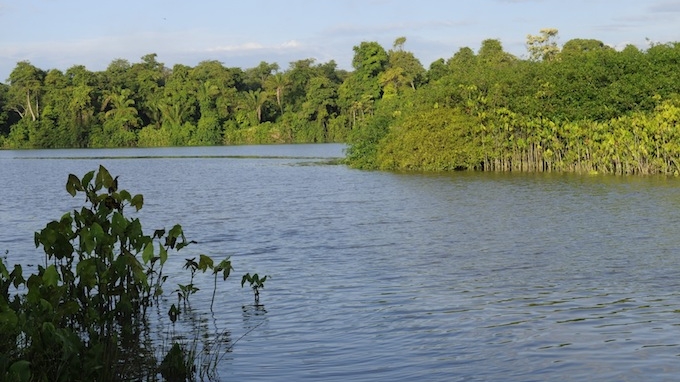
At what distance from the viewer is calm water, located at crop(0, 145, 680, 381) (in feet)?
31.1

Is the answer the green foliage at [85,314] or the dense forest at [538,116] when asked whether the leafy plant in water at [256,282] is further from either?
the dense forest at [538,116]

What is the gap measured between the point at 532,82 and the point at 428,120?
5.05m

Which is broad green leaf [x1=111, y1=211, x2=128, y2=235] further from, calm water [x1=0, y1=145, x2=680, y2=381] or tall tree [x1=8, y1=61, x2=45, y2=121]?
tall tree [x1=8, y1=61, x2=45, y2=121]

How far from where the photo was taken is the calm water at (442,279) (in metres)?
9.47

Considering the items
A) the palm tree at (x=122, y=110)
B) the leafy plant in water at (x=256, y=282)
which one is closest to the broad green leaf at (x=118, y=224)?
the leafy plant in water at (x=256, y=282)

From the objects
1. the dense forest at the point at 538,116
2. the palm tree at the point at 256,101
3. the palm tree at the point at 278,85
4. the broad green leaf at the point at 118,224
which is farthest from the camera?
the palm tree at the point at 278,85

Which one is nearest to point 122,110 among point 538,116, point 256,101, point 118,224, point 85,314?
point 256,101

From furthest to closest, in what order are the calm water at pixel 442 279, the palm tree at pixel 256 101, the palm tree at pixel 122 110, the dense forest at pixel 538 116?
the palm tree at pixel 256 101
the palm tree at pixel 122 110
the dense forest at pixel 538 116
the calm water at pixel 442 279

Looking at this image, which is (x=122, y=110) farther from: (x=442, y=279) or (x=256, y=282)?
(x=256, y=282)

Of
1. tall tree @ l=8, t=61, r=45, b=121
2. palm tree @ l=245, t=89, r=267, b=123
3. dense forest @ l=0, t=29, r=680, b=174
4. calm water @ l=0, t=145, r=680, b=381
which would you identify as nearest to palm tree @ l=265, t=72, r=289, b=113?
palm tree @ l=245, t=89, r=267, b=123

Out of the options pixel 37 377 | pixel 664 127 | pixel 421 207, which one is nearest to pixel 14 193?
pixel 421 207

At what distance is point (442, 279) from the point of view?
14203 millimetres

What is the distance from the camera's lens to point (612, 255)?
16281 millimetres

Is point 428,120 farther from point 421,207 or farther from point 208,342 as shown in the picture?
point 208,342
